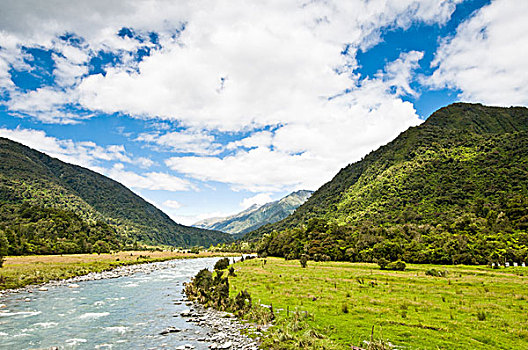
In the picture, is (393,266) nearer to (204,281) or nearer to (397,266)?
(397,266)

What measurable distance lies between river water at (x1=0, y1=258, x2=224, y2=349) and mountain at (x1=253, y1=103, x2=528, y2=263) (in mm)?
52363

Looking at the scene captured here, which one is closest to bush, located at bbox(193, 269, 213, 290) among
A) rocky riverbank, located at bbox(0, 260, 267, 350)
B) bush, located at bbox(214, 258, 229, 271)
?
rocky riverbank, located at bbox(0, 260, 267, 350)

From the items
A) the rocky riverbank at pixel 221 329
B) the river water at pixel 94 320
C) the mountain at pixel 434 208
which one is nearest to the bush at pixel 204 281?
the river water at pixel 94 320

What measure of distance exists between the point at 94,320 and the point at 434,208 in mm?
121630

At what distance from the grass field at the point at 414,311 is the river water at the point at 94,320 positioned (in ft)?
26.2

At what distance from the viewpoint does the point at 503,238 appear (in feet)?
195

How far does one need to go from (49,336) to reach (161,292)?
782 inches

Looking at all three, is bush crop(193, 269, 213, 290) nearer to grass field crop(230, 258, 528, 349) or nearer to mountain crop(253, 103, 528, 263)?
grass field crop(230, 258, 528, 349)

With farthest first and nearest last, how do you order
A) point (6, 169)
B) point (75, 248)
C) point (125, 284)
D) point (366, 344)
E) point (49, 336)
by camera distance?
point (6, 169), point (75, 248), point (125, 284), point (49, 336), point (366, 344)

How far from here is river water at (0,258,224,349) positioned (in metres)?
17.7

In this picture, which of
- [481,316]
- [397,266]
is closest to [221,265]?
[397,266]

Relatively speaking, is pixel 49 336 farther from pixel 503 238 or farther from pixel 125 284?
pixel 503 238

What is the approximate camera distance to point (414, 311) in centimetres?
2125

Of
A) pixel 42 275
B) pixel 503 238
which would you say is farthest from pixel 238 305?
pixel 503 238
